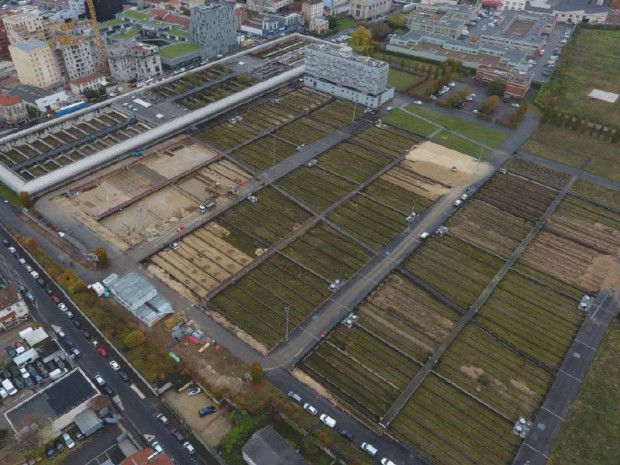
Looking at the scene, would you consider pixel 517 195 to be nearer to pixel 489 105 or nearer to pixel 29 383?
pixel 489 105

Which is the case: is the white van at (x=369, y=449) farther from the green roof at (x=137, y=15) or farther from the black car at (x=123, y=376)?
the green roof at (x=137, y=15)

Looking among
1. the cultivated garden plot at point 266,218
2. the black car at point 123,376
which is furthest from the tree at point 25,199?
the black car at point 123,376

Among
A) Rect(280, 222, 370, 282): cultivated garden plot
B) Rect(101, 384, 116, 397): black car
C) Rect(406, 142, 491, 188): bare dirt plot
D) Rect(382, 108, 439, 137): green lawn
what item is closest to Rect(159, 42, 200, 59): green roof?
Rect(382, 108, 439, 137): green lawn

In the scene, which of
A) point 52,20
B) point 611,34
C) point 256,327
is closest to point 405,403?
point 256,327

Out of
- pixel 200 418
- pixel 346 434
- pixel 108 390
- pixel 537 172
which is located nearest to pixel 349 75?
pixel 537 172

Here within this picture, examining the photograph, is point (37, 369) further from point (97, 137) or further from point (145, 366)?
point (97, 137)

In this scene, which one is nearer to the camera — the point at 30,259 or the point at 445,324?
the point at 445,324

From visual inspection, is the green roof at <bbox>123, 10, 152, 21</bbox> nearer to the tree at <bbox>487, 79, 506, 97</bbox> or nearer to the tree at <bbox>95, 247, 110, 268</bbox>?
the tree at <bbox>95, 247, 110, 268</bbox>
